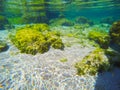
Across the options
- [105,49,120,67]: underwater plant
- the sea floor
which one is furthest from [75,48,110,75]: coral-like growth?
[105,49,120,67]: underwater plant

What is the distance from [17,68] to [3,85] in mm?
1342

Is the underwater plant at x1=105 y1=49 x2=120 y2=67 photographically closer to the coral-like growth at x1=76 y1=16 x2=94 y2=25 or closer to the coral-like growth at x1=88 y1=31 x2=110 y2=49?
the coral-like growth at x1=88 y1=31 x2=110 y2=49

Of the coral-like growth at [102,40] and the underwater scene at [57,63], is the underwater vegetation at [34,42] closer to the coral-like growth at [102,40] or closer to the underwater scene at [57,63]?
the underwater scene at [57,63]

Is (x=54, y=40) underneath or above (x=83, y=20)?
above

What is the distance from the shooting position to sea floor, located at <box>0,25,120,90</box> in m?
6.54

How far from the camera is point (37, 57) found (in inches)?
348

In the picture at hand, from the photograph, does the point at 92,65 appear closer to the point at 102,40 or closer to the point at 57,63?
the point at 57,63

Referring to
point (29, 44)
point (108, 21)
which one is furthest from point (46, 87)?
point (108, 21)

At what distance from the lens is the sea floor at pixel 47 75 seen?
6.54 metres

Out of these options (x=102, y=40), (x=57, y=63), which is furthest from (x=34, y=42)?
(x=102, y=40)

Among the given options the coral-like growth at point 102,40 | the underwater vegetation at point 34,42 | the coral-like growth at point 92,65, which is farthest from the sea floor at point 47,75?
the coral-like growth at point 102,40

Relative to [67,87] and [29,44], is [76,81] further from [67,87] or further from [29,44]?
[29,44]

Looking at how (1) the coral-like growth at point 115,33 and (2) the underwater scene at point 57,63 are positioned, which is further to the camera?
(1) the coral-like growth at point 115,33

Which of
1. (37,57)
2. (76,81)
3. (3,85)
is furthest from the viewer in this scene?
(37,57)
